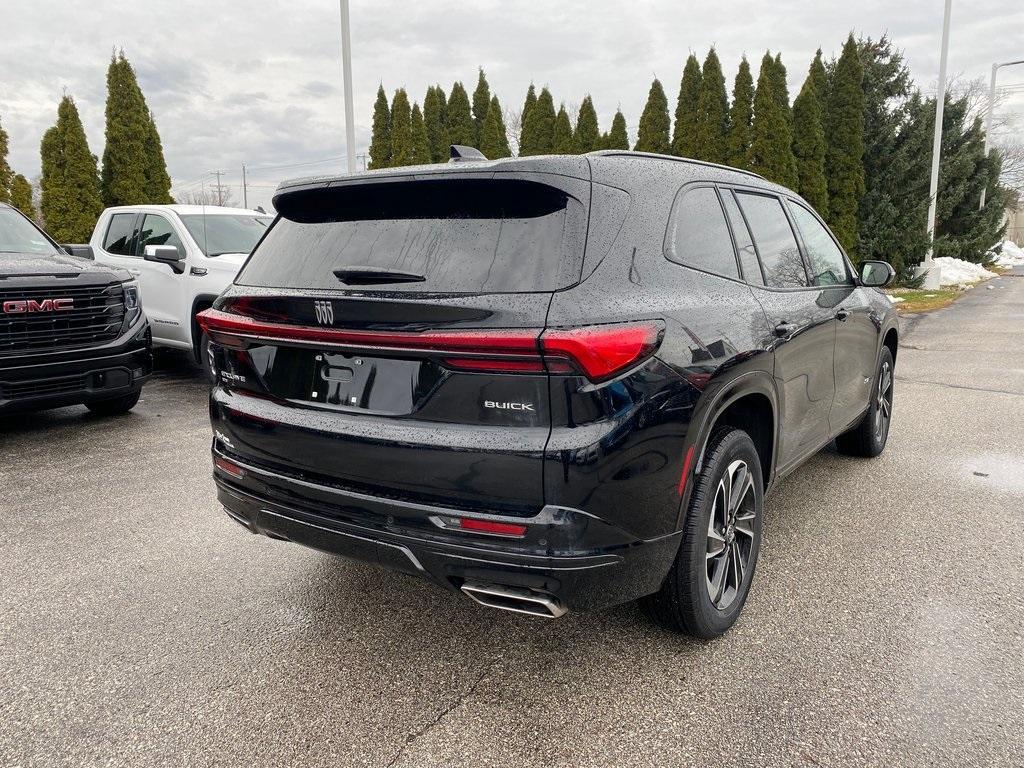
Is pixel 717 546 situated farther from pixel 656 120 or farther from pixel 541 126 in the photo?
pixel 541 126

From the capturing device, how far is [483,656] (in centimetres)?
274

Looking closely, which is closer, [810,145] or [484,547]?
[484,547]

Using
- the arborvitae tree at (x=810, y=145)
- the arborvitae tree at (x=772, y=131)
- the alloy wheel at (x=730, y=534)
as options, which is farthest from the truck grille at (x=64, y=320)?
the arborvitae tree at (x=810, y=145)

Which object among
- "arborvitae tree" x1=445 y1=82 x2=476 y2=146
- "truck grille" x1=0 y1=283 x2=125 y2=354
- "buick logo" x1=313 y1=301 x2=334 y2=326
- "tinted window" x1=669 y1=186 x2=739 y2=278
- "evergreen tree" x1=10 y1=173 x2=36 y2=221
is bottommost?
"truck grille" x1=0 y1=283 x2=125 y2=354

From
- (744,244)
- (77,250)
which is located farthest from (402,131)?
(744,244)

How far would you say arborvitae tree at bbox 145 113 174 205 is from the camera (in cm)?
1675

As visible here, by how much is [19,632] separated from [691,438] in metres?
2.68

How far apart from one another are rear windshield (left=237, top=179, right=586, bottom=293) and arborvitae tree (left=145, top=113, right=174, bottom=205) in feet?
53.3

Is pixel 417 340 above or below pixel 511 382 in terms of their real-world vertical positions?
above

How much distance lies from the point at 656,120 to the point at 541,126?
4.95m

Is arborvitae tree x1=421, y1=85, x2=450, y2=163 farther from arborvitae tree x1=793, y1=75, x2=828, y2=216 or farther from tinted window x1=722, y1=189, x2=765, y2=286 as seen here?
tinted window x1=722, y1=189, x2=765, y2=286

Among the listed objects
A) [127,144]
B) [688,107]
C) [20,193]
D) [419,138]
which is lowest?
[20,193]

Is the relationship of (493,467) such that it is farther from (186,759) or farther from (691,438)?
(186,759)

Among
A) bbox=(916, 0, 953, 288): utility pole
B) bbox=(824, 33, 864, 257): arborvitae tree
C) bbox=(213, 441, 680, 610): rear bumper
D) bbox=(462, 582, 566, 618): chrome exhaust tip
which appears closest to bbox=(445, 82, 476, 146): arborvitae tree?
bbox=(824, 33, 864, 257): arborvitae tree
